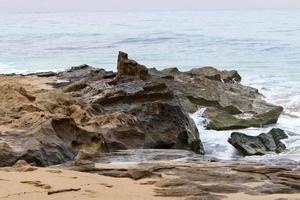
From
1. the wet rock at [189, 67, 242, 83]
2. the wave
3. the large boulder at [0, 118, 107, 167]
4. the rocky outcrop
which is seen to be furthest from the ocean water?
the large boulder at [0, 118, 107, 167]

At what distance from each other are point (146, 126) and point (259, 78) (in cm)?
1175

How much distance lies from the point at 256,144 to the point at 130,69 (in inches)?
117

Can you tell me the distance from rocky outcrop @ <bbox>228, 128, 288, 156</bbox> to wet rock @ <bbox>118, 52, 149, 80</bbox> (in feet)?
7.65

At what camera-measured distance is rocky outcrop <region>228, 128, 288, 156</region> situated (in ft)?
27.8

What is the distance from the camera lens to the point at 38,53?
29.5 metres

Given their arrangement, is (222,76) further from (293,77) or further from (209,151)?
(209,151)

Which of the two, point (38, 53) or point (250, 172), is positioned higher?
point (38, 53)

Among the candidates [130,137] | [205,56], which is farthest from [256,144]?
[205,56]

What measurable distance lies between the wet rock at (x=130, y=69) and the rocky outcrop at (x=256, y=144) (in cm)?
233

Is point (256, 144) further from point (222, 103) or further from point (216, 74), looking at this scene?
point (216, 74)

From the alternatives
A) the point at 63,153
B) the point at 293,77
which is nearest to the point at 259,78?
the point at 293,77

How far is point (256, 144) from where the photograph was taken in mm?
8688

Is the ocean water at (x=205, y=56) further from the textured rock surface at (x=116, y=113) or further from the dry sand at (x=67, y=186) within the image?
the dry sand at (x=67, y=186)

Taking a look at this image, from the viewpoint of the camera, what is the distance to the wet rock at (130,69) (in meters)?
10.5
